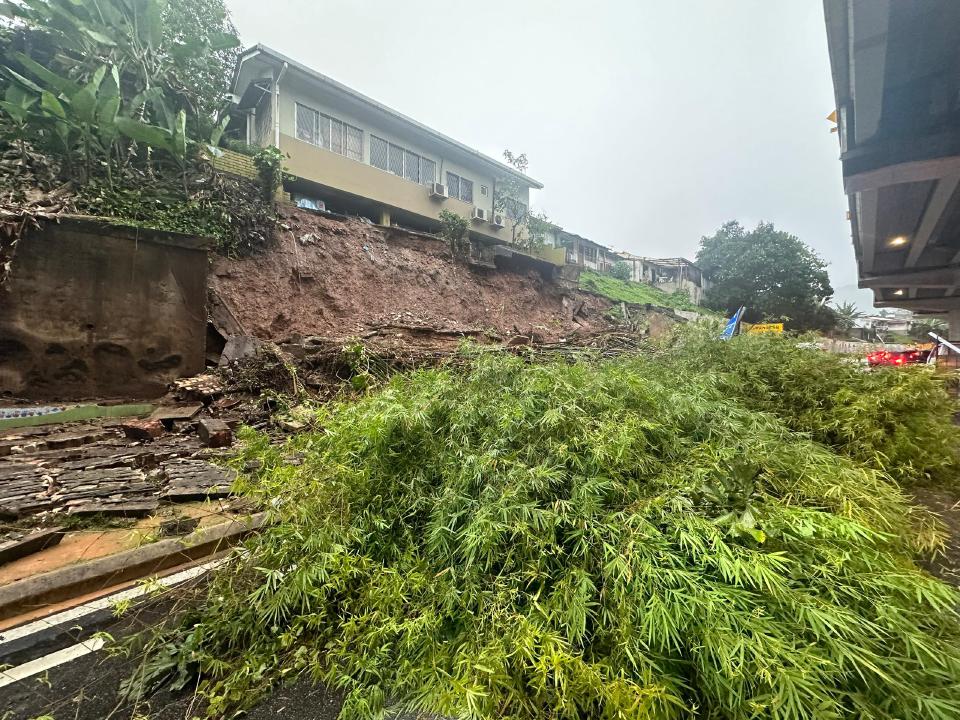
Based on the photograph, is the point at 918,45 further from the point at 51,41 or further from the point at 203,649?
the point at 51,41

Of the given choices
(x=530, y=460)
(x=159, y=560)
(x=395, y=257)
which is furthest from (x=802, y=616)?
(x=395, y=257)

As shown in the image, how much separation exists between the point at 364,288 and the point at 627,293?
1450cm

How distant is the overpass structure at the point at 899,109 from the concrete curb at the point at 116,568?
6.25 m

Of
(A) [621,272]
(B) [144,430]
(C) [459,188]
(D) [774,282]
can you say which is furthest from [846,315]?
(B) [144,430]

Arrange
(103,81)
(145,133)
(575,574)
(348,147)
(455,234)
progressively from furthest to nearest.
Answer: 1. (455,234)
2. (348,147)
3. (103,81)
4. (145,133)
5. (575,574)

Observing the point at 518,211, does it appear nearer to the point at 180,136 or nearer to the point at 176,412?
the point at 180,136

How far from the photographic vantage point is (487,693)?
1402 millimetres

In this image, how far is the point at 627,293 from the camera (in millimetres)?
19766

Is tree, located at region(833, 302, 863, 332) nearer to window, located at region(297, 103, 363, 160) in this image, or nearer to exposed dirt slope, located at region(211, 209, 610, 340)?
exposed dirt slope, located at region(211, 209, 610, 340)

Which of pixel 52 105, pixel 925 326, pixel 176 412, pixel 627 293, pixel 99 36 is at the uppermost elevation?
pixel 99 36

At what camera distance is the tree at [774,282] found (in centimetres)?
1953

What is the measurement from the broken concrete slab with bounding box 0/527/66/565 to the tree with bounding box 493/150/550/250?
49.4 ft

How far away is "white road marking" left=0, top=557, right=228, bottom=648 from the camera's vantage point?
203 centimetres

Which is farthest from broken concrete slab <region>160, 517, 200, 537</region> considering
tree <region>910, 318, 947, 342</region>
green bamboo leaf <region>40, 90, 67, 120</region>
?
tree <region>910, 318, 947, 342</region>
